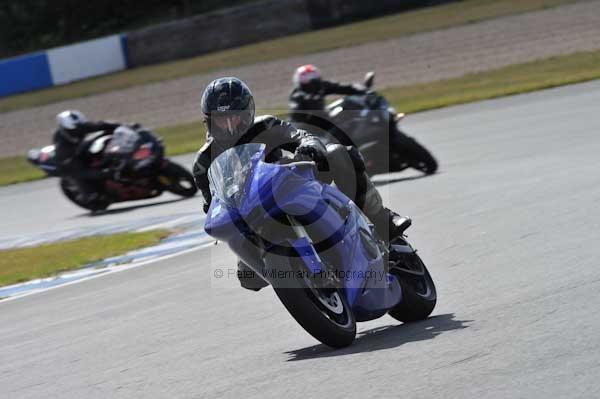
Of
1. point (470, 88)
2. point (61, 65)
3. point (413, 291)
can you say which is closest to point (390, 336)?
point (413, 291)

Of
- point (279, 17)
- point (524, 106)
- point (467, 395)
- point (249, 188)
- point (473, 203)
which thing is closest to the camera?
point (467, 395)

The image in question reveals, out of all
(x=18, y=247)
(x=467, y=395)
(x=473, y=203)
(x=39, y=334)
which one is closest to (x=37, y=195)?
(x=18, y=247)

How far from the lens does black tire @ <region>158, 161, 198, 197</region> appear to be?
14.1 m

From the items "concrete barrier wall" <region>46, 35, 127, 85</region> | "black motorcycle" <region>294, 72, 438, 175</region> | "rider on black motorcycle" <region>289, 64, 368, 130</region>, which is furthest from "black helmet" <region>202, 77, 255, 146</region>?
"concrete barrier wall" <region>46, 35, 127, 85</region>

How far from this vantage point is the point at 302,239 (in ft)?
16.7

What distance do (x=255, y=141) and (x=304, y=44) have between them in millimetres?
25702

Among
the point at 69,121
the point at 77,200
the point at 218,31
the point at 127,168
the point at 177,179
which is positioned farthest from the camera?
the point at 218,31

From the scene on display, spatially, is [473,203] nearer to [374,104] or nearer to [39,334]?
[374,104]

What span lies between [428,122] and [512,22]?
10.5 metres

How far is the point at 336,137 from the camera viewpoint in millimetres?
12195

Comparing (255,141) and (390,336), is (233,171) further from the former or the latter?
(390,336)

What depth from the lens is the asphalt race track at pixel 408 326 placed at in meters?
4.48

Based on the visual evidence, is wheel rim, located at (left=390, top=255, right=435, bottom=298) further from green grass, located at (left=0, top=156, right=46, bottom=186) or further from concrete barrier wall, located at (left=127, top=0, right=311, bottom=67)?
concrete barrier wall, located at (left=127, top=0, right=311, bottom=67)

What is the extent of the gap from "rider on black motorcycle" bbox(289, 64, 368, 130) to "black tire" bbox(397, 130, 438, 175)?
812 mm
